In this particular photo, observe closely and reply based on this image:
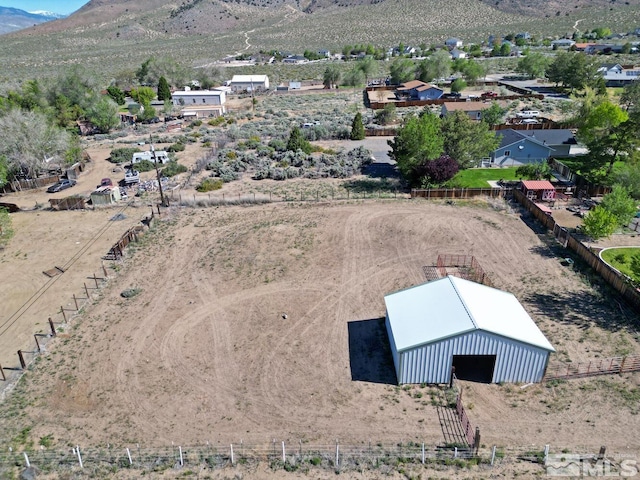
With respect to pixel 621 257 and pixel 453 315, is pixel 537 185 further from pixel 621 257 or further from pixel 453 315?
pixel 453 315

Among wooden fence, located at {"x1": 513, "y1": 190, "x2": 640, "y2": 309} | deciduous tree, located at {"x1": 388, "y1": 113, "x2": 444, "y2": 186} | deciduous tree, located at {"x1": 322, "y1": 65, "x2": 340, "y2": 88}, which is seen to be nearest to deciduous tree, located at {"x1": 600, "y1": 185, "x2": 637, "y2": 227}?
wooden fence, located at {"x1": 513, "y1": 190, "x2": 640, "y2": 309}

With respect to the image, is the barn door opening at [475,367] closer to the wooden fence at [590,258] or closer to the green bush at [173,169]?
the wooden fence at [590,258]

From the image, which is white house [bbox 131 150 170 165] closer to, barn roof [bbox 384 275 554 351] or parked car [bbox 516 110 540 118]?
barn roof [bbox 384 275 554 351]

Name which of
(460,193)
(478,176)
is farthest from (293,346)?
(478,176)

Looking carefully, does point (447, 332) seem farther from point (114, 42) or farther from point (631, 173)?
point (114, 42)

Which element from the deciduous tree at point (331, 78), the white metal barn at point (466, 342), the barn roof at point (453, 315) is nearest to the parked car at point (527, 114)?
the deciduous tree at point (331, 78)

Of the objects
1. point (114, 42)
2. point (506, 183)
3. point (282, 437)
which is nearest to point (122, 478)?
point (282, 437)

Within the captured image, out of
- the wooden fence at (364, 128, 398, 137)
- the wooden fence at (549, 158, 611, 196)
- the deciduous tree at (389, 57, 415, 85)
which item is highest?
the deciduous tree at (389, 57, 415, 85)
